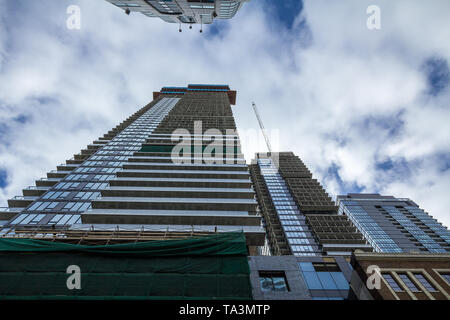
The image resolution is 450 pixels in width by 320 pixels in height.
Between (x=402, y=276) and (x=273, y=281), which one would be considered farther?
(x=273, y=281)

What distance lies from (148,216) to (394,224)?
418 feet

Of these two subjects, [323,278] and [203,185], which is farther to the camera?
[203,185]

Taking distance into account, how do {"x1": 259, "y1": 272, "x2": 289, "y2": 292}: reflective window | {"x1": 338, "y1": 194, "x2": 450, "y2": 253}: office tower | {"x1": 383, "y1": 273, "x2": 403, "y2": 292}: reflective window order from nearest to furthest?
{"x1": 383, "y1": 273, "x2": 403, "y2": 292}: reflective window < {"x1": 259, "y1": 272, "x2": 289, "y2": 292}: reflective window < {"x1": 338, "y1": 194, "x2": 450, "y2": 253}: office tower

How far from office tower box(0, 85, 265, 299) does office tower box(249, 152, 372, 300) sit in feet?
12.6

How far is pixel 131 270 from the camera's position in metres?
13.8

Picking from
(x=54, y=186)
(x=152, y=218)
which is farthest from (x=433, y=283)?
(x=54, y=186)

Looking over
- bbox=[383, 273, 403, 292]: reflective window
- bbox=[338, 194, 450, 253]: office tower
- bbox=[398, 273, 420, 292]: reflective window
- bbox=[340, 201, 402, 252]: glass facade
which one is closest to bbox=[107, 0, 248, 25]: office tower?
bbox=[383, 273, 403, 292]: reflective window

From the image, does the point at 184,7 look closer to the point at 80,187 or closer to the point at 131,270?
the point at 80,187

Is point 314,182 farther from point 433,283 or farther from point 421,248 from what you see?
point 433,283

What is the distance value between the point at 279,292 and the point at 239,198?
50.2 feet

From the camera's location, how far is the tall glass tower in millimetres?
24078

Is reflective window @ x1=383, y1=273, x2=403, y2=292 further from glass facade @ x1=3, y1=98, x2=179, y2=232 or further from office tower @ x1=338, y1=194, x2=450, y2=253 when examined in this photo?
office tower @ x1=338, y1=194, x2=450, y2=253

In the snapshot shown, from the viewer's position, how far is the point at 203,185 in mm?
32156

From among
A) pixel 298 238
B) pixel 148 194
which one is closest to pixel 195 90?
pixel 298 238
